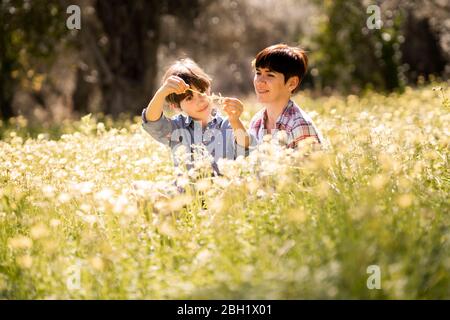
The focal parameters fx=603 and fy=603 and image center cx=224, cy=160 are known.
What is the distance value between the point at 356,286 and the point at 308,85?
26.4m

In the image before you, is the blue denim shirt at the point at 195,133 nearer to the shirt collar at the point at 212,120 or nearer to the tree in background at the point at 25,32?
the shirt collar at the point at 212,120

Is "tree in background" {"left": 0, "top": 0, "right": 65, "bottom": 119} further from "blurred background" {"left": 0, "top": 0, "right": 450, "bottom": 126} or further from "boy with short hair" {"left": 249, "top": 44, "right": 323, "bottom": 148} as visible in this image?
"boy with short hair" {"left": 249, "top": 44, "right": 323, "bottom": 148}

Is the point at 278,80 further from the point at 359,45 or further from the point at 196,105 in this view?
the point at 359,45

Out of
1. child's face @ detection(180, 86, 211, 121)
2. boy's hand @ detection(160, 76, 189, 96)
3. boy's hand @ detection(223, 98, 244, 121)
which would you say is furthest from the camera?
child's face @ detection(180, 86, 211, 121)

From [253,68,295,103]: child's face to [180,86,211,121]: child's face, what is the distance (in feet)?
1.40

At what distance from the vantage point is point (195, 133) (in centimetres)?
486

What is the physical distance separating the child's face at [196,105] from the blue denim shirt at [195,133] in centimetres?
8

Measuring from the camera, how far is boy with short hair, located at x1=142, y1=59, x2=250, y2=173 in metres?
4.65

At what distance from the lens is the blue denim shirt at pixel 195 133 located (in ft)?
15.3

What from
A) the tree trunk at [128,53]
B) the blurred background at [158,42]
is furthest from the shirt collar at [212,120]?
the tree trunk at [128,53]

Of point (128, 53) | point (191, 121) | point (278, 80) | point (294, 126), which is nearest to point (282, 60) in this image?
point (278, 80)

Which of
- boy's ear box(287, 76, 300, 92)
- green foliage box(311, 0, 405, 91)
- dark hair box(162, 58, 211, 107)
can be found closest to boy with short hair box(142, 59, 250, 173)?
dark hair box(162, 58, 211, 107)
